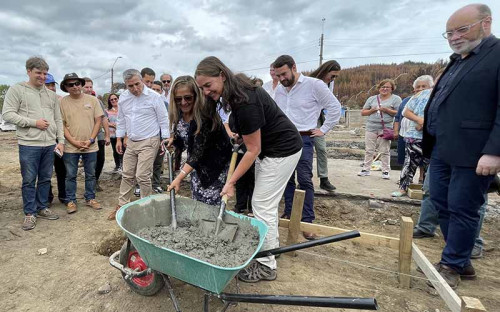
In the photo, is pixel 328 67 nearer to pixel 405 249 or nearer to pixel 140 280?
pixel 405 249

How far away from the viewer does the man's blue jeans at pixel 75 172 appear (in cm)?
425

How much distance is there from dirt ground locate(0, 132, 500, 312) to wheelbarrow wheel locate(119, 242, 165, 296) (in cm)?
8

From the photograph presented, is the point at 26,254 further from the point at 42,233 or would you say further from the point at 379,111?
the point at 379,111

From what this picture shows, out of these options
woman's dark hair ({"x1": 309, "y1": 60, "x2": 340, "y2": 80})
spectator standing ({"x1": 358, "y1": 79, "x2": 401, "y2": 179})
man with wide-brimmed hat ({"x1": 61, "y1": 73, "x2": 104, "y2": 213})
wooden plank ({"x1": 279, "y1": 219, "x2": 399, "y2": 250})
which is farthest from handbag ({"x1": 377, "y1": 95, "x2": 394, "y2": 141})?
man with wide-brimmed hat ({"x1": 61, "y1": 73, "x2": 104, "y2": 213})

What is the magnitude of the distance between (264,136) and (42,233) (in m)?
3.13

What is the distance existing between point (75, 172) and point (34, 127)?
88cm

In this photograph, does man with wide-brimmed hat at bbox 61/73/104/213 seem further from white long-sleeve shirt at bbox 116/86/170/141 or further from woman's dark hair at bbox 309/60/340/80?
woman's dark hair at bbox 309/60/340/80

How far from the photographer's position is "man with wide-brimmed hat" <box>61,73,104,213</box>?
4.18 m

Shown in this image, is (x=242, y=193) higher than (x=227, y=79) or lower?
lower

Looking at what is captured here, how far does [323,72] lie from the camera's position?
4.29 metres

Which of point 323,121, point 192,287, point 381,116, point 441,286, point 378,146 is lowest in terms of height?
point 192,287

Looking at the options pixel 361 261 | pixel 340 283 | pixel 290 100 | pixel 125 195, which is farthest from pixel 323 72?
pixel 125 195

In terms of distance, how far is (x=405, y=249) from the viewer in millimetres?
2586

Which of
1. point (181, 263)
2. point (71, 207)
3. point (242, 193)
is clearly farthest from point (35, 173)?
point (181, 263)
